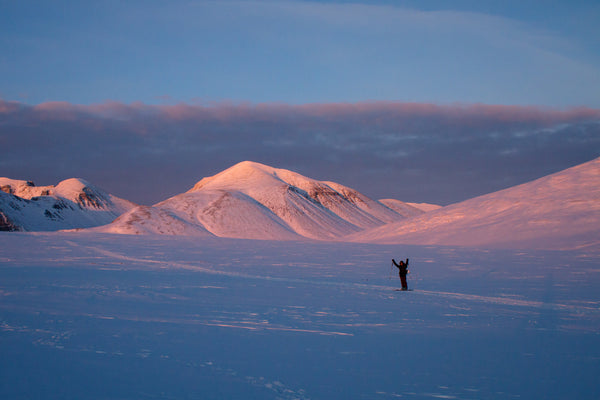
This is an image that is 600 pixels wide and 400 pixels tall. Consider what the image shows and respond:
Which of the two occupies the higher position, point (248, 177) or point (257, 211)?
point (248, 177)

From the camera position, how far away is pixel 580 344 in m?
10.7

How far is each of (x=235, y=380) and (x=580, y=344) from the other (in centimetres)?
783

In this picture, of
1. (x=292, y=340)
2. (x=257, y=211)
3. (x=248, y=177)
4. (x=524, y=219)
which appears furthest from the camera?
(x=248, y=177)

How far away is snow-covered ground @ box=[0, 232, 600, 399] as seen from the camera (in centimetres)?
767

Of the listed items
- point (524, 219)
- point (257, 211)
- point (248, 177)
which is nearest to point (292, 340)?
point (524, 219)

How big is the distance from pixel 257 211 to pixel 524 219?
78.3m

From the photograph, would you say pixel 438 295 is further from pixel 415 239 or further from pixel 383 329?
pixel 415 239

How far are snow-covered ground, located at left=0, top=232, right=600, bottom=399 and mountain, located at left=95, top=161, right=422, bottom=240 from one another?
85781 mm

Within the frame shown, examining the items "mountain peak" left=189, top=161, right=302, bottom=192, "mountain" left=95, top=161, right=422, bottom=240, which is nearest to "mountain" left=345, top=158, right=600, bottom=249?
"mountain" left=95, top=161, right=422, bottom=240

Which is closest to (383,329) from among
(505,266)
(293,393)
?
(293,393)

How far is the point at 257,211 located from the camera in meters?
127

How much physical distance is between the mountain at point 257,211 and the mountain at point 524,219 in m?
41.7

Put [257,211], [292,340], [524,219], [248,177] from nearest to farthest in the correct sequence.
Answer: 1. [292,340]
2. [524,219]
3. [257,211]
4. [248,177]

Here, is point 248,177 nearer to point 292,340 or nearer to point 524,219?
point 524,219
